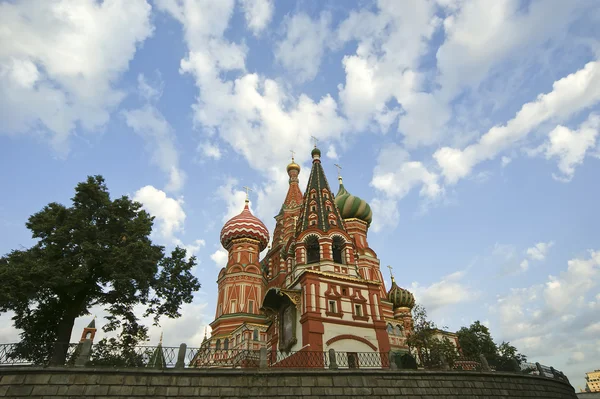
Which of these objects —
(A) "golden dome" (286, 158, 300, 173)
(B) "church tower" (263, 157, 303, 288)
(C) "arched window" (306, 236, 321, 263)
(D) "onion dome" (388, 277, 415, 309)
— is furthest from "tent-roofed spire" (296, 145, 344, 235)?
(A) "golden dome" (286, 158, 300, 173)

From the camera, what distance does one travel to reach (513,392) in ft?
53.1

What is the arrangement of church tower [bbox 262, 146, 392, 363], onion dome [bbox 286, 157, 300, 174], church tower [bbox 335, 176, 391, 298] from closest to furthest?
church tower [bbox 262, 146, 392, 363] → church tower [bbox 335, 176, 391, 298] → onion dome [bbox 286, 157, 300, 174]

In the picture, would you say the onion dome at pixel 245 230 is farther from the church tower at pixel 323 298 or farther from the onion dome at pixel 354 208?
the church tower at pixel 323 298

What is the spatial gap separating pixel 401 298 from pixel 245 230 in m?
17.0

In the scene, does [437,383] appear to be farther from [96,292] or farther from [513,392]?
[96,292]

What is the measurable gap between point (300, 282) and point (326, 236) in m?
4.32

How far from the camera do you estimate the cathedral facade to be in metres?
21.6

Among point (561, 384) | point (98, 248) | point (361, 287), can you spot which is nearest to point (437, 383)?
point (361, 287)

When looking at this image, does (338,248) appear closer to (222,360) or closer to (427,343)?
(427,343)

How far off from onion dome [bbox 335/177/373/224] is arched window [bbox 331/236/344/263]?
10837mm

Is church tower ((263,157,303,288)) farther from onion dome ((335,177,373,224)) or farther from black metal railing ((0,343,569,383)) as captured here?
black metal railing ((0,343,569,383))

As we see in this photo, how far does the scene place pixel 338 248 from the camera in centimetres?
2669

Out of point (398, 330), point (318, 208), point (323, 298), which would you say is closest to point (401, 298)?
point (398, 330)

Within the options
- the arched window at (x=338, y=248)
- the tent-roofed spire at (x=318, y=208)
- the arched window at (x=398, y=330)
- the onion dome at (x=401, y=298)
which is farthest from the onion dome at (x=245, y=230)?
the arched window at (x=398, y=330)
